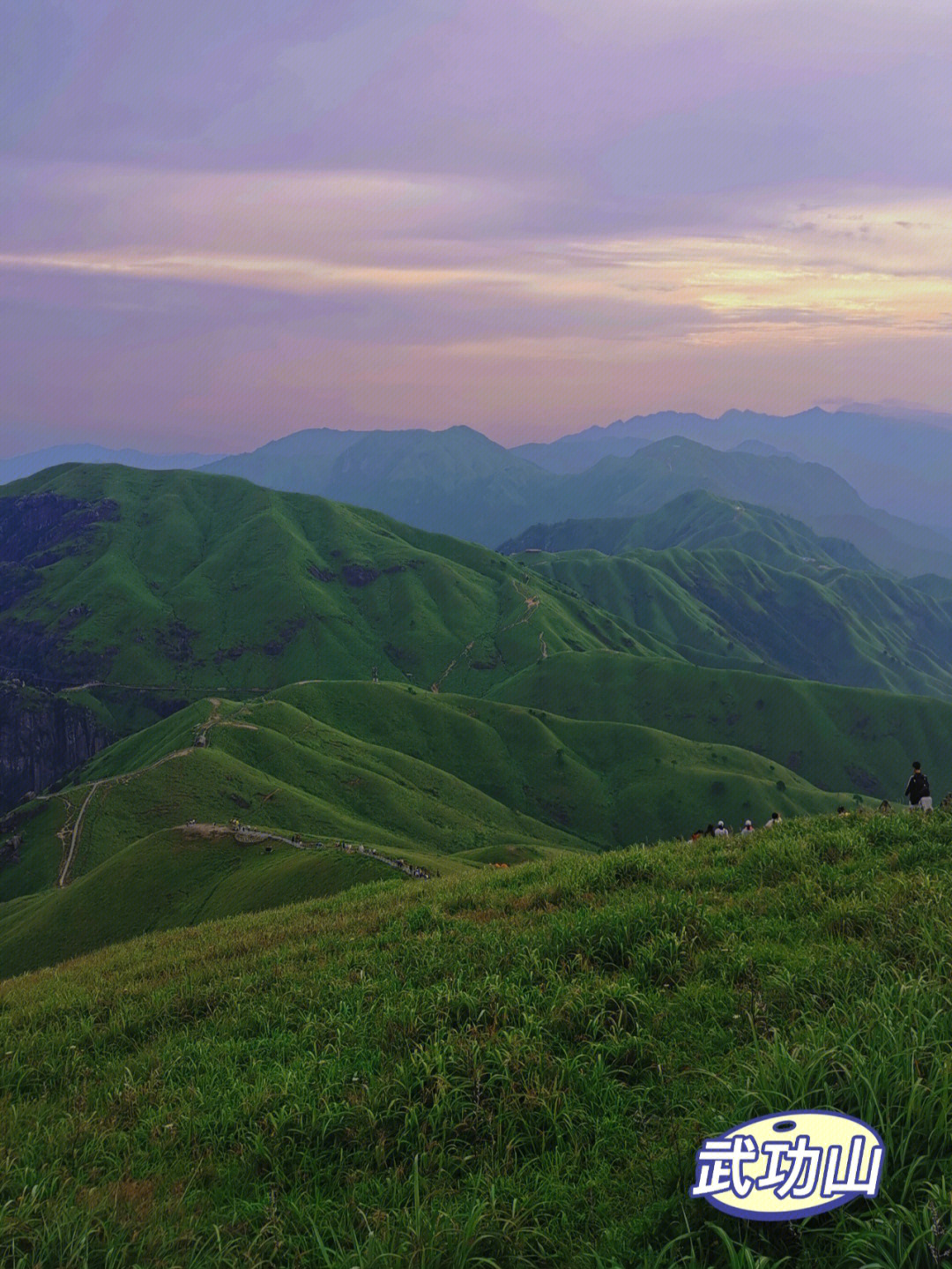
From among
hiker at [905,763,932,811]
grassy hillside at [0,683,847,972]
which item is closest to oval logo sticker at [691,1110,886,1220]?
hiker at [905,763,932,811]

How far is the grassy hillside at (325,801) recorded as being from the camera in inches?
2608

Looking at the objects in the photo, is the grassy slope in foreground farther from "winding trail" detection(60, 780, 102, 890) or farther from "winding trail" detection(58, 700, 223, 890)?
"winding trail" detection(60, 780, 102, 890)

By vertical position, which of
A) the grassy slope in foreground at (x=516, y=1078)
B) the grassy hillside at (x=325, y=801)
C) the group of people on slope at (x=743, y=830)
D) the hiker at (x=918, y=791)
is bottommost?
the grassy hillside at (x=325, y=801)

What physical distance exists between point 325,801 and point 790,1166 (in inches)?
4717

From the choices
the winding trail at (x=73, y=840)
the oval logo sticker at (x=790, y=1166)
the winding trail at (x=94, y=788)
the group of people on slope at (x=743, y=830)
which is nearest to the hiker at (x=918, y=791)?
the group of people on slope at (x=743, y=830)

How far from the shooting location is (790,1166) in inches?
224

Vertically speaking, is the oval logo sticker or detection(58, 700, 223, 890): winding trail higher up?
the oval logo sticker

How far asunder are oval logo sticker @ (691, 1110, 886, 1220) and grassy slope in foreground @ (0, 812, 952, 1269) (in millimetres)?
281

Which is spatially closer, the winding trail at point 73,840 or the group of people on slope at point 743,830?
the group of people on slope at point 743,830

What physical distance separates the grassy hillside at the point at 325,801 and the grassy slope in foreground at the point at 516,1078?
124 feet

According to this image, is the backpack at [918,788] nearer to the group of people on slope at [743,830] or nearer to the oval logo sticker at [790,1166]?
the group of people on slope at [743,830]

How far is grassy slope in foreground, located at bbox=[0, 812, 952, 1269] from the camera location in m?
6.63

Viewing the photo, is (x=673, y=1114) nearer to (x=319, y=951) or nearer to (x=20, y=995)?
(x=319, y=951)

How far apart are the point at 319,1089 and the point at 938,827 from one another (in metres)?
13.2
